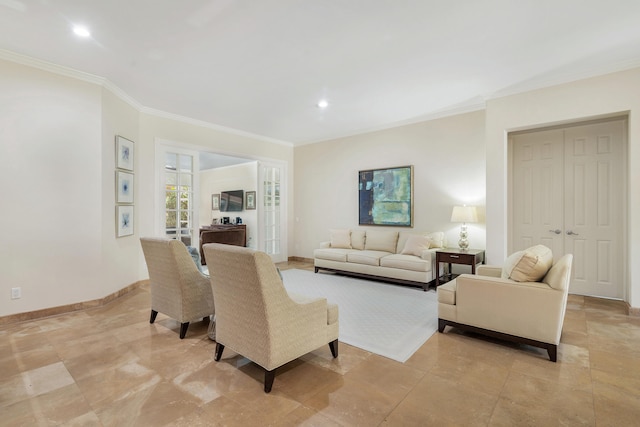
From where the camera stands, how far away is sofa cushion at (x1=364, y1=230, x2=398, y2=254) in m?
5.56

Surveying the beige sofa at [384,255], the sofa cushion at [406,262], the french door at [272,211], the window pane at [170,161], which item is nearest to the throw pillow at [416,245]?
the beige sofa at [384,255]

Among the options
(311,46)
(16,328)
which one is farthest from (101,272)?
(311,46)

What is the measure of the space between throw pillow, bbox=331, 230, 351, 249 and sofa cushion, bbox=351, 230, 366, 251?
0.08 m

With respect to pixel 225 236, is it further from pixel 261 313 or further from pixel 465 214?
pixel 261 313

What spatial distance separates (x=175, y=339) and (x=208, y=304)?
16.5 inches

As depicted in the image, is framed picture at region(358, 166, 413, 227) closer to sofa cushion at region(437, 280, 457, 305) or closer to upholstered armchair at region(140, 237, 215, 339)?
sofa cushion at region(437, 280, 457, 305)

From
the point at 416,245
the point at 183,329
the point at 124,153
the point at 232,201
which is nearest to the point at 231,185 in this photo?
the point at 232,201

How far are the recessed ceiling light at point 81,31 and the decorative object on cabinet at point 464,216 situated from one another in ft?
16.0

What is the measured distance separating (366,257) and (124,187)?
3.85 m

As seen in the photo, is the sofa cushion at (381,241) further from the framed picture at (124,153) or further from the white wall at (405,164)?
the framed picture at (124,153)

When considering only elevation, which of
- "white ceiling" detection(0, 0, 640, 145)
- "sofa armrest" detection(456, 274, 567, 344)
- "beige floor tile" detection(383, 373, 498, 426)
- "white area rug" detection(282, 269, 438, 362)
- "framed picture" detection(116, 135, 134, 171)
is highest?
"white ceiling" detection(0, 0, 640, 145)

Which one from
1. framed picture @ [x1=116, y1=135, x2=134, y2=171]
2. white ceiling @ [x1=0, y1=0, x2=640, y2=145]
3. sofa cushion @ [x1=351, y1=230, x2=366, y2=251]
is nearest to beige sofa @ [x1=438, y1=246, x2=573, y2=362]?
white ceiling @ [x1=0, y1=0, x2=640, y2=145]

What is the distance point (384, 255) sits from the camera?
5.28 m

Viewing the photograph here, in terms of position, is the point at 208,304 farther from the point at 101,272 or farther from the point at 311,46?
the point at 311,46
